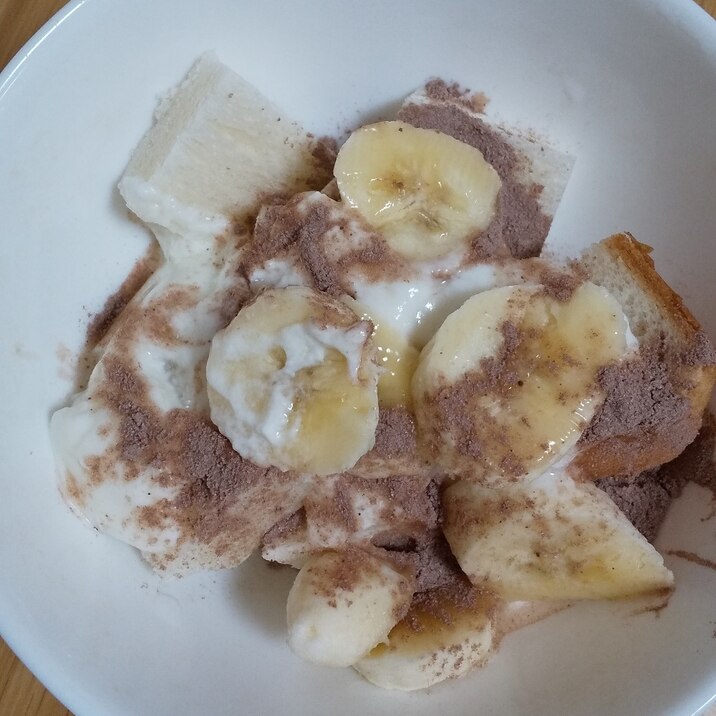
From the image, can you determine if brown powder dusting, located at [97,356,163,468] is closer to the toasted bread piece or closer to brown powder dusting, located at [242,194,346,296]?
brown powder dusting, located at [242,194,346,296]

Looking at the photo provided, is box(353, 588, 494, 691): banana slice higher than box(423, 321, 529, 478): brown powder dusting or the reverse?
the reverse

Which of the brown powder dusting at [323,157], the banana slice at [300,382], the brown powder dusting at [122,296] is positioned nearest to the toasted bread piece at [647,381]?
the banana slice at [300,382]

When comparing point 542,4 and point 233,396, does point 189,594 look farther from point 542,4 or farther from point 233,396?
point 542,4

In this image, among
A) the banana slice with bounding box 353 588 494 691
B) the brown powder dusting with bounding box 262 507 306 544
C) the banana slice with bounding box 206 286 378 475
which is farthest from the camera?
the brown powder dusting with bounding box 262 507 306 544

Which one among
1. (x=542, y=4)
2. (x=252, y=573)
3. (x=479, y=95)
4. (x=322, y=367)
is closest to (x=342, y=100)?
(x=479, y=95)

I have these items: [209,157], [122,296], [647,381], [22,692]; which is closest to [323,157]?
[209,157]

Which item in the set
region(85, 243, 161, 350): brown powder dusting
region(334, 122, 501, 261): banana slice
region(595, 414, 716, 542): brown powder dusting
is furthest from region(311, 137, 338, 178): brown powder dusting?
region(595, 414, 716, 542): brown powder dusting

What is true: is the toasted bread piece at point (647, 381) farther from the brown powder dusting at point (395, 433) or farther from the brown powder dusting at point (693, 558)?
the brown powder dusting at point (395, 433)
